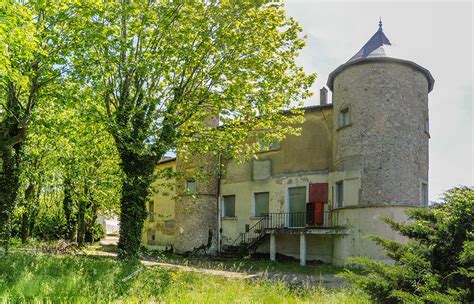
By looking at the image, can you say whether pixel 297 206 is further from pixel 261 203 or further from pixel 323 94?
pixel 323 94

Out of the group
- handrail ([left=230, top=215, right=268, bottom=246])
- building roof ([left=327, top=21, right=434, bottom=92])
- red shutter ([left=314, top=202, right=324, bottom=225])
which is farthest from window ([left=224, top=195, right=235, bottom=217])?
building roof ([left=327, top=21, right=434, bottom=92])

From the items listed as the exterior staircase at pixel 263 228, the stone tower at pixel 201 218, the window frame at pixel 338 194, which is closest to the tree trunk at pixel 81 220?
the stone tower at pixel 201 218

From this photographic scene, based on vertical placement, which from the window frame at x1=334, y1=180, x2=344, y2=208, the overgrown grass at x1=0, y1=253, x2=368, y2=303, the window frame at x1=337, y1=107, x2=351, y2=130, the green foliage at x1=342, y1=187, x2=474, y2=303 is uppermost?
the window frame at x1=337, y1=107, x2=351, y2=130

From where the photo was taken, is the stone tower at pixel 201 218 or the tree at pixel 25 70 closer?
the tree at pixel 25 70

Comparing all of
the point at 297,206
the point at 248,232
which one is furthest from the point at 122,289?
the point at 248,232

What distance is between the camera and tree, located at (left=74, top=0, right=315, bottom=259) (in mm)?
14789

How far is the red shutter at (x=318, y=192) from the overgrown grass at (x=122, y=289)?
1241cm

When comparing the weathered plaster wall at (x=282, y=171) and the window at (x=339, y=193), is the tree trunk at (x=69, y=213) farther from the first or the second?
the window at (x=339, y=193)

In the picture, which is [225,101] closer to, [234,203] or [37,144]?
[37,144]

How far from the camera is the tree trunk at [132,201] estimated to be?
16.1 meters

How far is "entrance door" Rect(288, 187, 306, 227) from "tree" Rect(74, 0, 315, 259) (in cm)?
685

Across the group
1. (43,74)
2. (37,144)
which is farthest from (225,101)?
(37,144)

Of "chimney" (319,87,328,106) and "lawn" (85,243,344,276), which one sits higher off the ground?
"chimney" (319,87,328,106)

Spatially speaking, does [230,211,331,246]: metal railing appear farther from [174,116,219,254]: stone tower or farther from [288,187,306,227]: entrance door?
[174,116,219,254]: stone tower
